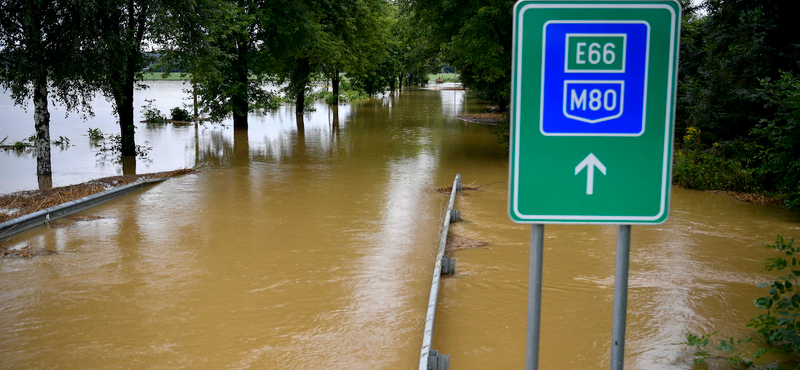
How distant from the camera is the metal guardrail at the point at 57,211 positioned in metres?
9.95

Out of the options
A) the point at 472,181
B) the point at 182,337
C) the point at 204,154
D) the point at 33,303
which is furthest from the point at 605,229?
the point at 204,154

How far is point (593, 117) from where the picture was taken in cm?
193

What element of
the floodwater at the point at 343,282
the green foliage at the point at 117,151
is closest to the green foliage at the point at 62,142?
the green foliage at the point at 117,151

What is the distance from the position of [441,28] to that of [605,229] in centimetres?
972

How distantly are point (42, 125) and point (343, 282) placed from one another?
11.7 metres

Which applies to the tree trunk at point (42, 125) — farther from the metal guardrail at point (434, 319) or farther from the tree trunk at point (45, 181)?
the metal guardrail at point (434, 319)

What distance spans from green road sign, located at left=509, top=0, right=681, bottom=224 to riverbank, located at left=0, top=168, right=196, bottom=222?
35.1 feet

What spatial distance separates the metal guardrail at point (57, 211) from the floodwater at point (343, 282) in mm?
213

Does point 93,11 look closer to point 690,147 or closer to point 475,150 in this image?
point 475,150

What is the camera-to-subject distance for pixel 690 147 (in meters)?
16.6

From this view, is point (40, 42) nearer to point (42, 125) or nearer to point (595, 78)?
point (42, 125)

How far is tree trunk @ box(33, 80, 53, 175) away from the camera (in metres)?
15.6

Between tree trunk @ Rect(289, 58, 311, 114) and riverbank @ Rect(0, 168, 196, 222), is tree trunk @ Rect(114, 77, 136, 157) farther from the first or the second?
tree trunk @ Rect(289, 58, 311, 114)

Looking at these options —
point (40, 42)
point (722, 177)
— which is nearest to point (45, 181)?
point (40, 42)
